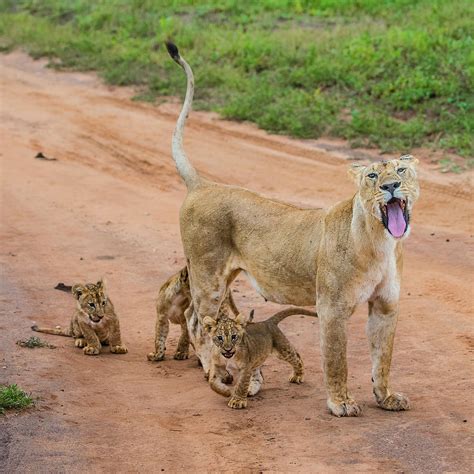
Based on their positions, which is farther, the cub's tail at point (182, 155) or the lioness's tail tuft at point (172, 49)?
the lioness's tail tuft at point (172, 49)

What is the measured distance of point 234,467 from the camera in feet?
22.2

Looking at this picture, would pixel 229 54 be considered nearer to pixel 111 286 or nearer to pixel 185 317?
pixel 111 286

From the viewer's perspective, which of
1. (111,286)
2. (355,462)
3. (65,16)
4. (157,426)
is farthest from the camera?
(65,16)

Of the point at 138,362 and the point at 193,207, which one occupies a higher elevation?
the point at 193,207

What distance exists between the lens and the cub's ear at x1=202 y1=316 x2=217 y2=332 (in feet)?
26.6

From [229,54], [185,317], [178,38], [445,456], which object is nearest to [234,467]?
[445,456]

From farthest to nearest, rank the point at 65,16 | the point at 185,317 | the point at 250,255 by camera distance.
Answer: the point at 65,16, the point at 185,317, the point at 250,255

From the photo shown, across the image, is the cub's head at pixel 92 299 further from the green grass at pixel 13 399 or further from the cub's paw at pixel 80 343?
the green grass at pixel 13 399

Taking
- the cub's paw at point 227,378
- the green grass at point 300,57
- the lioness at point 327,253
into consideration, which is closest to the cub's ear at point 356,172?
the lioness at point 327,253

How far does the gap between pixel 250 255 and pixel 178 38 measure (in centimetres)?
1261

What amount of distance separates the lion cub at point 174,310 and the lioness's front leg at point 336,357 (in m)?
1.78

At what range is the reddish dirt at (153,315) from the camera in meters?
6.99

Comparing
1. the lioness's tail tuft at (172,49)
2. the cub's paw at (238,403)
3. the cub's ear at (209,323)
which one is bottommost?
the cub's paw at (238,403)

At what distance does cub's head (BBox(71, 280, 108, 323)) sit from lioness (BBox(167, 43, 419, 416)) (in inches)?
39.2
